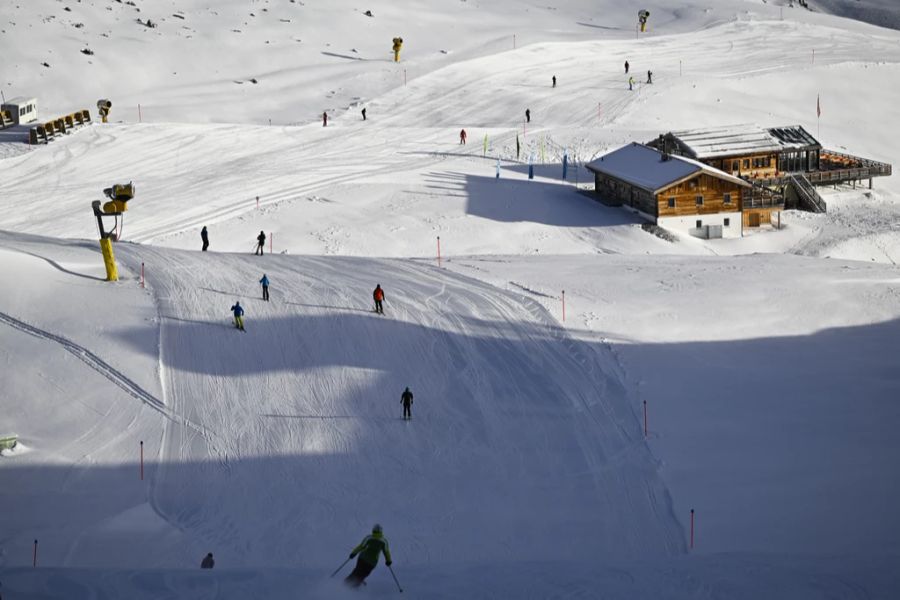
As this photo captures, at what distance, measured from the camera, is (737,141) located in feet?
181

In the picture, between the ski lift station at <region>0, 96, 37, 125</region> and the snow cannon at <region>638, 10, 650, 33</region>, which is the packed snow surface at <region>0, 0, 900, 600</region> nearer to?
the ski lift station at <region>0, 96, 37, 125</region>

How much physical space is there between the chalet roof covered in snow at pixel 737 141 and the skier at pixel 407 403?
102 ft

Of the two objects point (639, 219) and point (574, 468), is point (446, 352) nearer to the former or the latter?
point (574, 468)

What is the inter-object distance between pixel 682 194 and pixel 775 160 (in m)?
9.32

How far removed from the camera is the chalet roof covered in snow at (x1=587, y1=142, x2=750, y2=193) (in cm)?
4850

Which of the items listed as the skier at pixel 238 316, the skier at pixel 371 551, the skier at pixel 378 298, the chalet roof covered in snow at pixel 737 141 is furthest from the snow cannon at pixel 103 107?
the skier at pixel 371 551

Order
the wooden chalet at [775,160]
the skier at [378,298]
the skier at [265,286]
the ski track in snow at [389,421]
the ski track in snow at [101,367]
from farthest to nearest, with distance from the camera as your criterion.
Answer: the wooden chalet at [775,160], the skier at [265,286], the skier at [378,298], the ski track in snow at [101,367], the ski track in snow at [389,421]

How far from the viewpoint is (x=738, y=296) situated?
33906 mm

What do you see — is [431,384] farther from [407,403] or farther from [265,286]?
[265,286]

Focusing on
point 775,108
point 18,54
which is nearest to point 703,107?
point 775,108

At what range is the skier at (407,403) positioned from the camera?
25516 millimetres

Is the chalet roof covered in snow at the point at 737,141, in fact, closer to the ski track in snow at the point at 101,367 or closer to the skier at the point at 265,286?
the skier at the point at 265,286

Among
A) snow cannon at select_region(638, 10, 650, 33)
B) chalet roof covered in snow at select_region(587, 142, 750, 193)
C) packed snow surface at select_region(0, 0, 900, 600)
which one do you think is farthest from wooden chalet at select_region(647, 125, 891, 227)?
snow cannon at select_region(638, 10, 650, 33)

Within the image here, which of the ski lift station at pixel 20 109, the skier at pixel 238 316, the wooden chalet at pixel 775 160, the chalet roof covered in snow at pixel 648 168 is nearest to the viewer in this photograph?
the skier at pixel 238 316
